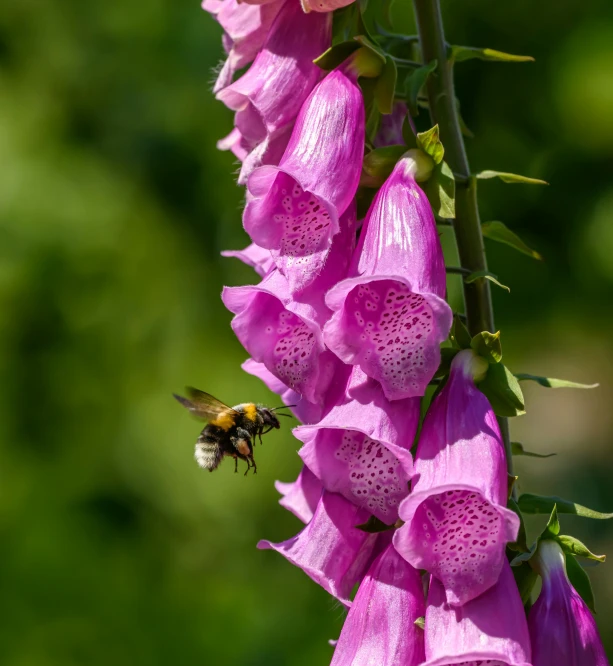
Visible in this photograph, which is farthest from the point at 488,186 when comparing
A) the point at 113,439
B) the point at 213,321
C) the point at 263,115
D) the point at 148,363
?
the point at 263,115

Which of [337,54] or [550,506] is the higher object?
[337,54]

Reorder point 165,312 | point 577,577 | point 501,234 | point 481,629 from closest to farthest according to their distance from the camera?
1. point 481,629
2. point 577,577
3. point 501,234
4. point 165,312

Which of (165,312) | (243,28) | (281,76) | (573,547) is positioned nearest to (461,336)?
(573,547)

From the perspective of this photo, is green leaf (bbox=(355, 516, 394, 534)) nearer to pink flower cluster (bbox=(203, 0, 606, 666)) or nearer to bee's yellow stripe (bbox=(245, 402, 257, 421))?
pink flower cluster (bbox=(203, 0, 606, 666))

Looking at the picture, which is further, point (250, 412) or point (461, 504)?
point (250, 412)

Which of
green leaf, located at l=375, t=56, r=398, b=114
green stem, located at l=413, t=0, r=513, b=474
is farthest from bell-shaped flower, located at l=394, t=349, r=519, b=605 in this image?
green leaf, located at l=375, t=56, r=398, b=114

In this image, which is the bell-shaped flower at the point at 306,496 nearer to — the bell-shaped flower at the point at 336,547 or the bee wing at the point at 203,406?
the bell-shaped flower at the point at 336,547

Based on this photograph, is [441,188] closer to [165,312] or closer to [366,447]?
[366,447]
